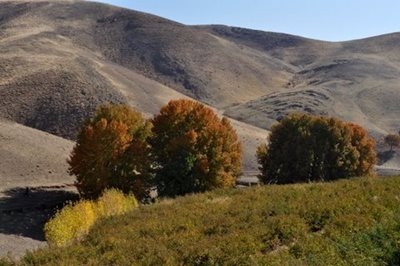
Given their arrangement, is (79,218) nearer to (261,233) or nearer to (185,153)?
(261,233)

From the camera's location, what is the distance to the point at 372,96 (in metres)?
169

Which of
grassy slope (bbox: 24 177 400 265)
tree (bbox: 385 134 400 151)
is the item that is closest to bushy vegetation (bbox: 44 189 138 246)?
grassy slope (bbox: 24 177 400 265)

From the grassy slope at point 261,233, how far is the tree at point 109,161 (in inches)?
1236

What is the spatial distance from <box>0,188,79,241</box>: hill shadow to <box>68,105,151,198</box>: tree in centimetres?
425

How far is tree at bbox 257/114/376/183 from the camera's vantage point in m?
62.0

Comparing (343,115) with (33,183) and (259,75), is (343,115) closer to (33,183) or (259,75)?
(259,75)

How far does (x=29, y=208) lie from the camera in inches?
2035

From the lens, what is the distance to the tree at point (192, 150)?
171ft

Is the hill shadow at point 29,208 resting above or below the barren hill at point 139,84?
below

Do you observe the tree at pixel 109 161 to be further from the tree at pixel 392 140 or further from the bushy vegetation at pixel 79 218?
the tree at pixel 392 140

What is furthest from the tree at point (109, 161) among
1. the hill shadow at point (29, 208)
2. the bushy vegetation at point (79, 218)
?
the bushy vegetation at point (79, 218)

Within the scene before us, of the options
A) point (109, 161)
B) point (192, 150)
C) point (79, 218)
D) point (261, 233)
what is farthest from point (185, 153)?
point (261, 233)

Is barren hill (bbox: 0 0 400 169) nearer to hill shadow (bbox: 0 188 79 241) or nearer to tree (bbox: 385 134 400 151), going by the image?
tree (bbox: 385 134 400 151)

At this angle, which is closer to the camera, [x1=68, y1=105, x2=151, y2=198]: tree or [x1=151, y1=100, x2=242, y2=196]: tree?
[x1=151, y1=100, x2=242, y2=196]: tree
